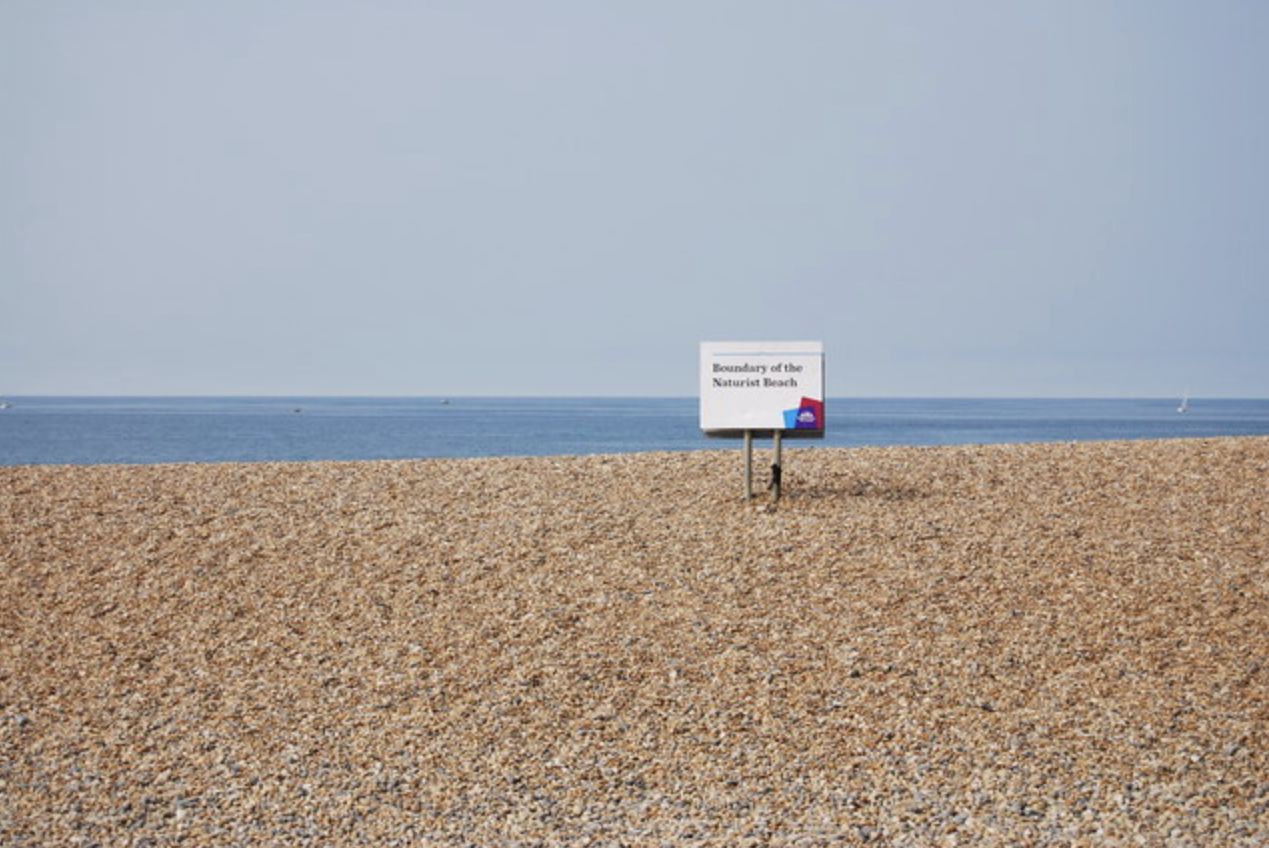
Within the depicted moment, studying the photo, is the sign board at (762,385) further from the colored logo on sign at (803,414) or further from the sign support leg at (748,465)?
→ the sign support leg at (748,465)

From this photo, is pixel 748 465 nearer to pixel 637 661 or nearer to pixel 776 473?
pixel 776 473

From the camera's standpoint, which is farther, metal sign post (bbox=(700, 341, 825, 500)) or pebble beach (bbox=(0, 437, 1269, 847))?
metal sign post (bbox=(700, 341, 825, 500))

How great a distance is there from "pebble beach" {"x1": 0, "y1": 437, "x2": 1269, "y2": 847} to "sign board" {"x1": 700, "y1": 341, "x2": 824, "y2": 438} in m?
0.81

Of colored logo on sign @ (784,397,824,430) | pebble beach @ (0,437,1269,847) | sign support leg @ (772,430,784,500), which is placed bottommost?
pebble beach @ (0,437,1269,847)

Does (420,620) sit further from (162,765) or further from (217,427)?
(217,427)

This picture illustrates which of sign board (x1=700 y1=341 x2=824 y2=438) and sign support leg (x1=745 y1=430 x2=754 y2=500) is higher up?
sign board (x1=700 y1=341 x2=824 y2=438)

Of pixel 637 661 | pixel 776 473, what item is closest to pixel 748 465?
pixel 776 473

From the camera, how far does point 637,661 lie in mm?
8945

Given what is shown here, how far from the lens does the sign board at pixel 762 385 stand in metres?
12.6

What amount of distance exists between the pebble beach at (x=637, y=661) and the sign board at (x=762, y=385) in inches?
31.9

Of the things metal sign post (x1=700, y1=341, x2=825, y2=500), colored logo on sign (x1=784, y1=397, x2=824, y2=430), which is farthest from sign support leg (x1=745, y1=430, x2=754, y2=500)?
colored logo on sign (x1=784, y1=397, x2=824, y2=430)


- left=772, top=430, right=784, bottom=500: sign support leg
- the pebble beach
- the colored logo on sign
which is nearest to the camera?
the pebble beach

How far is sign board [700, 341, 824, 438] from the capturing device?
12648 millimetres

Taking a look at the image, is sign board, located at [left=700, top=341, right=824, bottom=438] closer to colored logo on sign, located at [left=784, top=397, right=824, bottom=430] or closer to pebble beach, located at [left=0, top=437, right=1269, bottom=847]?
colored logo on sign, located at [left=784, top=397, right=824, bottom=430]
